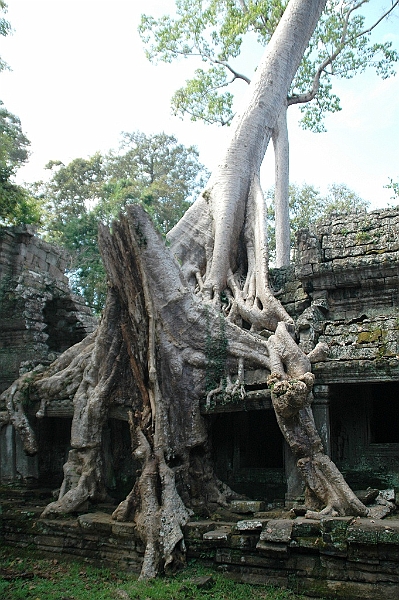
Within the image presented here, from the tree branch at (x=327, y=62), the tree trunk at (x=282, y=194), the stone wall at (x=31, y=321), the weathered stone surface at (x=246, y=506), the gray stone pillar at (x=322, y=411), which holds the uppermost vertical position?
the tree branch at (x=327, y=62)

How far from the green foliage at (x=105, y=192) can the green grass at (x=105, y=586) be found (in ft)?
44.0

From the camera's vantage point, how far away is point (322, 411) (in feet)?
20.5

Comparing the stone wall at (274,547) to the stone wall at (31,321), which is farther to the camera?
the stone wall at (31,321)

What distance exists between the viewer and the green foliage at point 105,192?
67.6 ft

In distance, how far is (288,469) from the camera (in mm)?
6238

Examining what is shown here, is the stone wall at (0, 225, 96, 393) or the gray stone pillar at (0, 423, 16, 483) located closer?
the gray stone pillar at (0, 423, 16, 483)

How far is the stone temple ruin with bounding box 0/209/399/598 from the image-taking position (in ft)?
16.6

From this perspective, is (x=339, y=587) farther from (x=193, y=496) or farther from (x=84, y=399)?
(x=84, y=399)

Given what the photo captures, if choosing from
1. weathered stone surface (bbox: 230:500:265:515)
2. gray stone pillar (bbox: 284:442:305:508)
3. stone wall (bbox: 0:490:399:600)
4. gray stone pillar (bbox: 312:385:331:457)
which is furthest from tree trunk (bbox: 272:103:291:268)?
stone wall (bbox: 0:490:399:600)

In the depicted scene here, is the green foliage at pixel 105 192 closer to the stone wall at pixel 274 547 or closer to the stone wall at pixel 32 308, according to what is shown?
the stone wall at pixel 32 308

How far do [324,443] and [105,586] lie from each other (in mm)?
2625

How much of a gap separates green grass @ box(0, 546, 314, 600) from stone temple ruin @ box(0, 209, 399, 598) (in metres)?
0.17

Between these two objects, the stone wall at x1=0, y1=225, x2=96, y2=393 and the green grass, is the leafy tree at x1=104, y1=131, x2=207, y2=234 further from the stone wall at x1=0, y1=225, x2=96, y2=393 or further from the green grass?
the green grass

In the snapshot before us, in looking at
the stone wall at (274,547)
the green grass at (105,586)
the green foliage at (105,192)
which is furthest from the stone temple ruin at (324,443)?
the green foliage at (105,192)
